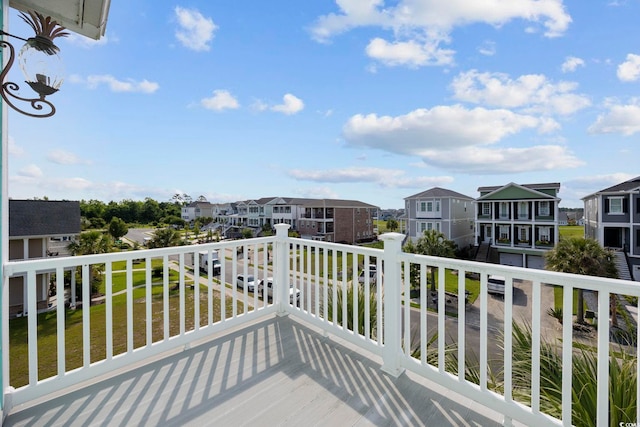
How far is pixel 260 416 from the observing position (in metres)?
1.66

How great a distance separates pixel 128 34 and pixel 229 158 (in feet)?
27.0

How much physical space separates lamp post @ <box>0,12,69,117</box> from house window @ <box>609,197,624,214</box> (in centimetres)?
2058

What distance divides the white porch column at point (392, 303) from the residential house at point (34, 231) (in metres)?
13.8

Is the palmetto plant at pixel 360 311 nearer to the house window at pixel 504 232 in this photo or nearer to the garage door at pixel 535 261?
the garage door at pixel 535 261

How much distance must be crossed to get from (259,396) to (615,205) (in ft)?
64.9

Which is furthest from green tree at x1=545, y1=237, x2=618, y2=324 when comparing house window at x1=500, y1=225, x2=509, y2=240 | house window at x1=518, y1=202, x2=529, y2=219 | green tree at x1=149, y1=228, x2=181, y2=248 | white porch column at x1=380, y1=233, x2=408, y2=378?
green tree at x1=149, y1=228, x2=181, y2=248

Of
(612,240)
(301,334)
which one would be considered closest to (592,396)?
(301,334)

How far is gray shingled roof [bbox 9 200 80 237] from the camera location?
10697 mm

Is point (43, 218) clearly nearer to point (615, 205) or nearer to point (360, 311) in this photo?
point (360, 311)

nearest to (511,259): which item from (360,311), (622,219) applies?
(622,219)

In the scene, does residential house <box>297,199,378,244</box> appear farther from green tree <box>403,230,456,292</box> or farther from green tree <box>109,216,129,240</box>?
green tree <box>109,216,129,240</box>

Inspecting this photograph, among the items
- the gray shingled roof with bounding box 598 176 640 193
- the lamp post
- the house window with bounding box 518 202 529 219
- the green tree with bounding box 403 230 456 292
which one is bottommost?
the green tree with bounding box 403 230 456 292

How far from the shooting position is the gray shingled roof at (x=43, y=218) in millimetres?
10697

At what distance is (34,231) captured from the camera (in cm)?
1091
